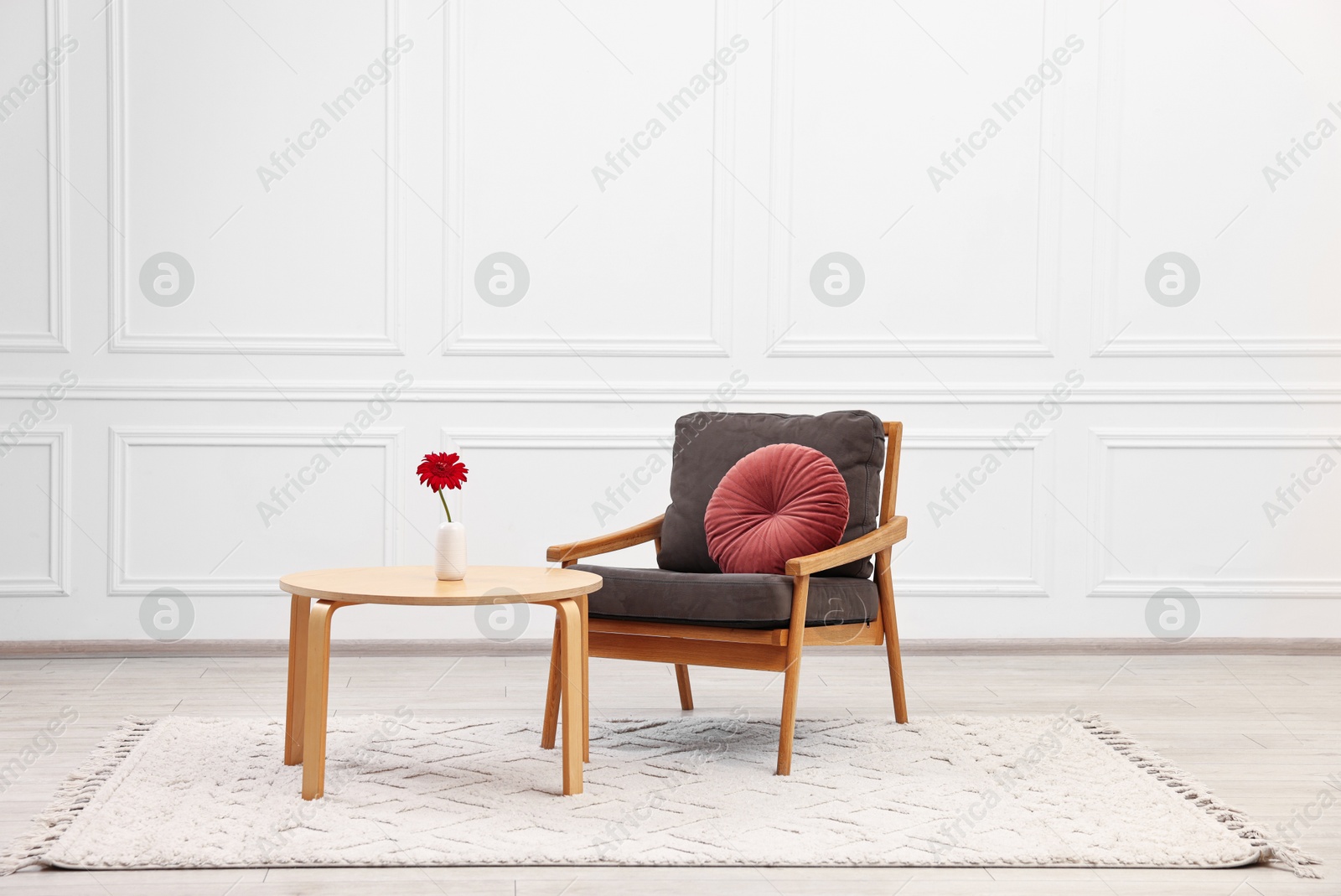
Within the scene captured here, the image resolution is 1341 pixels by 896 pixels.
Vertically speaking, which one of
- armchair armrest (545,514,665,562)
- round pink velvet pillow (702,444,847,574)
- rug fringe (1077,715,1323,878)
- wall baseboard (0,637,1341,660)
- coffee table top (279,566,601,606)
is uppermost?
round pink velvet pillow (702,444,847,574)

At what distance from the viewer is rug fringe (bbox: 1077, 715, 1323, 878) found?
2111 mm

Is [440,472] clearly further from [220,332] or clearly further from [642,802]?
[220,332]

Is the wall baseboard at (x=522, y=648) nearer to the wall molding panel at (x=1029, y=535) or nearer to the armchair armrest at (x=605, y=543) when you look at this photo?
the wall molding panel at (x=1029, y=535)

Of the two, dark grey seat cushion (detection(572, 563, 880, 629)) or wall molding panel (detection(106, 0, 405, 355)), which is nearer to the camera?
dark grey seat cushion (detection(572, 563, 880, 629))

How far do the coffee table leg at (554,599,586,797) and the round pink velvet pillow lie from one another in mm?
614

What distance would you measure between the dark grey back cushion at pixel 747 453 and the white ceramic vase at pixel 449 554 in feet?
2.31

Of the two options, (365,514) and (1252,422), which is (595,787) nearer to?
(365,514)

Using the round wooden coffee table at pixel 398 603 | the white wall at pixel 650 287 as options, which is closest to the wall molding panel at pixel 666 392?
the white wall at pixel 650 287

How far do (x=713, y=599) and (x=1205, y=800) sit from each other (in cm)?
109

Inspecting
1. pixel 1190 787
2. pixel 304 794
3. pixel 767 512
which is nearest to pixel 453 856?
pixel 304 794

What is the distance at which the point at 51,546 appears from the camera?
4.00m

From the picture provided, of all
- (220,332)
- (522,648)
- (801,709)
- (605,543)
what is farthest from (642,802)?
(220,332)

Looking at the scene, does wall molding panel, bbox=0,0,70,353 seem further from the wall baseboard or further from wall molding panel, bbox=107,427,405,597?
the wall baseboard

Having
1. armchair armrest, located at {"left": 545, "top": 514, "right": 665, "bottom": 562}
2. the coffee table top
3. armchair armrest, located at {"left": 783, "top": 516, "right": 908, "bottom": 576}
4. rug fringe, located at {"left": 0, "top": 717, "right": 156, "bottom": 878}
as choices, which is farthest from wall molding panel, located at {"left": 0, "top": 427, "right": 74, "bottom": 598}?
armchair armrest, located at {"left": 783, "top": 516, "right": 908, "bottom": 576}
